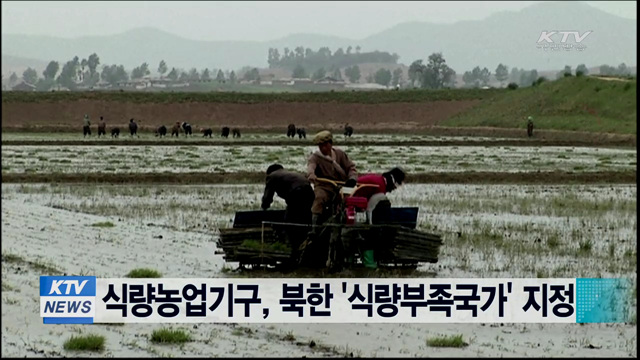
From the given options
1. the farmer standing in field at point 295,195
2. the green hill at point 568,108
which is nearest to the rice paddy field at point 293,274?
the farmer standing in field at point 295,195

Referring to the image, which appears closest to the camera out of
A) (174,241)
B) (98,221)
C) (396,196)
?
(174,241)

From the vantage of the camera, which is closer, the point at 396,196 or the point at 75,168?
the point at 396,196

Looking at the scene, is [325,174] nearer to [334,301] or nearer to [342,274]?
[342,274]

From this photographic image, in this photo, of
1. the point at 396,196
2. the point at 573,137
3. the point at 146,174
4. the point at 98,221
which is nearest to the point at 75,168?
the point at 146,174

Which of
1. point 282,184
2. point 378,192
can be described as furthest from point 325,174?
point 378,192

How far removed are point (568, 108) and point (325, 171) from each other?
61148mm

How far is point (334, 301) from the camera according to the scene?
11.2 meters

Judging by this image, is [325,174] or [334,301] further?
[325,174]

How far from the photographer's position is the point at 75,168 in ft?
108

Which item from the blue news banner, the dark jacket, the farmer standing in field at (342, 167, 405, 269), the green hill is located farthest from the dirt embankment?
the blue news banner

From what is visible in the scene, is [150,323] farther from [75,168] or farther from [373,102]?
[373,102]

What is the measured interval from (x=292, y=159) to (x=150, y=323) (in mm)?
28909

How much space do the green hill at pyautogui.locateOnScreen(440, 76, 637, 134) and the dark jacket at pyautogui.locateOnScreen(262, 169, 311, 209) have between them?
155 ft

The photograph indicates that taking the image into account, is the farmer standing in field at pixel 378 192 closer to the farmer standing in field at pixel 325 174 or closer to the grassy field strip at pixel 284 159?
the farmer standing in field at pixel 325 174
